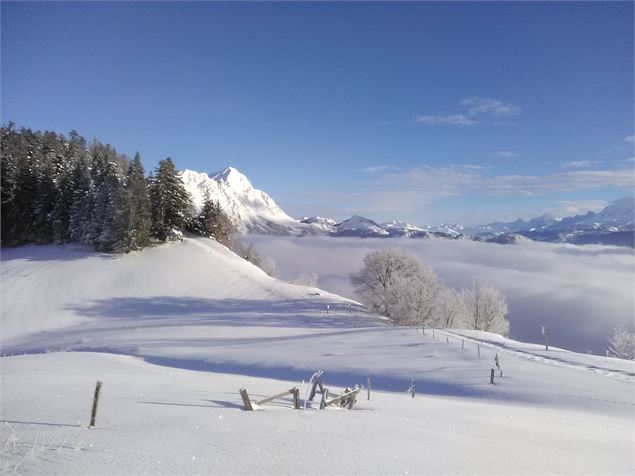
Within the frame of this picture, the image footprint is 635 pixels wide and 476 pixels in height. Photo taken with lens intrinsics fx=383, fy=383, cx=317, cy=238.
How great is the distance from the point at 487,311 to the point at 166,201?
58697mm

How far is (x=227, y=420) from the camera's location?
359 inches

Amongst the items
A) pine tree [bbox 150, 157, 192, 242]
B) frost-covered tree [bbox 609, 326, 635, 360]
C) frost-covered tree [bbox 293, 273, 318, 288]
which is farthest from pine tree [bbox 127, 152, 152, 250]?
frost-covered tree [bbox 609, 326, 635, 360]

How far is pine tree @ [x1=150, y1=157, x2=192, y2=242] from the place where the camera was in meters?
60.7

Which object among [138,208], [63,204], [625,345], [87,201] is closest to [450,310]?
[625,345]

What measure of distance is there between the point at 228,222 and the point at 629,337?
7331cm

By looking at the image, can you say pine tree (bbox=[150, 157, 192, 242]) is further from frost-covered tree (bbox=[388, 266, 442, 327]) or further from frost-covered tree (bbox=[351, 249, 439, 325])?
frost-covered tree (bbox=[388, 266, 442, 327])

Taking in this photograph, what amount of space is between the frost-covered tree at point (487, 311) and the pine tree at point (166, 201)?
5358 centimetres

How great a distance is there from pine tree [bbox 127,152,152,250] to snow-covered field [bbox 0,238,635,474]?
5914 mm

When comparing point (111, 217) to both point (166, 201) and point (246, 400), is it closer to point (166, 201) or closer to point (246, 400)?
point (166, 201)

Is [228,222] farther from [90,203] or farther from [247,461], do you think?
[247,461]

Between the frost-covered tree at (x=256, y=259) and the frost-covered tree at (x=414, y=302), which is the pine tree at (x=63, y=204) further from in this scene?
the frost-covered tree at (x=414, y=302)

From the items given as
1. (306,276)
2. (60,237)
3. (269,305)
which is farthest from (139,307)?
(306,276)

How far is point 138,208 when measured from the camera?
187ft

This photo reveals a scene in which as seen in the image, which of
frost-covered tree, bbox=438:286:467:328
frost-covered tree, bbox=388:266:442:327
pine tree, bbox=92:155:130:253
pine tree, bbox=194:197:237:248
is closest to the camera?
frost-covered tree, bbox=388:266:442:327
